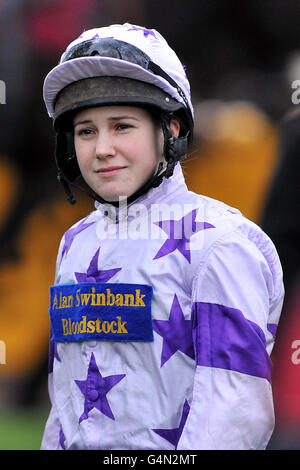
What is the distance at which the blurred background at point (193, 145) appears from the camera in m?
3.07

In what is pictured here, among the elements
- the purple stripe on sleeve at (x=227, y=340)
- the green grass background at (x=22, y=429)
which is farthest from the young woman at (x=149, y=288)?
the green grass background at (x=22, y=429)

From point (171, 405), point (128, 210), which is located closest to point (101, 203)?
point (128, 210)

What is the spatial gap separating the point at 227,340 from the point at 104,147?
0.59 m

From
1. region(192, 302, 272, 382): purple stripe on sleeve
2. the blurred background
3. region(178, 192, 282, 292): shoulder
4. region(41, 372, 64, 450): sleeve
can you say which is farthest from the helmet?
the blurred background

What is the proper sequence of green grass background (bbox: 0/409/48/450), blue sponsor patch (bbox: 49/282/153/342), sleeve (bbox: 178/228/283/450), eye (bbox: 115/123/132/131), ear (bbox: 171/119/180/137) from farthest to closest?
green grass background (bbox: 0/409/48/450)
ear (bbox: 171/119/180/137)
eye (bbox: 115/123/132/131)
blue sponsor patch (bbox: 49/282/153/342)
sleeve (bbox: 178/228/283/450)

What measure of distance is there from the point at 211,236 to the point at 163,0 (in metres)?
1.73

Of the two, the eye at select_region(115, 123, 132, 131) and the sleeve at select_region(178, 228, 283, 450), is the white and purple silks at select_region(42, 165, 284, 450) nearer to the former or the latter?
the sleeve at select_region(178, 228, 283, 450)

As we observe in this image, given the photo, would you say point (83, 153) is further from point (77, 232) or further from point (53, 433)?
point (53, 433)

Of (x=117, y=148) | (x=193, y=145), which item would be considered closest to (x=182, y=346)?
(x=117, y=148)

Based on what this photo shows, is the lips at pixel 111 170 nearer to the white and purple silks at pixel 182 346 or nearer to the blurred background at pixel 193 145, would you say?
the white and purple silks at pixel 182 346

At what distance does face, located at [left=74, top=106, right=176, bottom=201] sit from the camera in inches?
74.3

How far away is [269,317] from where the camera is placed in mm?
1957

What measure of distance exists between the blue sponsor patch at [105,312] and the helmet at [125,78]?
275 mm

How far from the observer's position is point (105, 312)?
1.85 m
